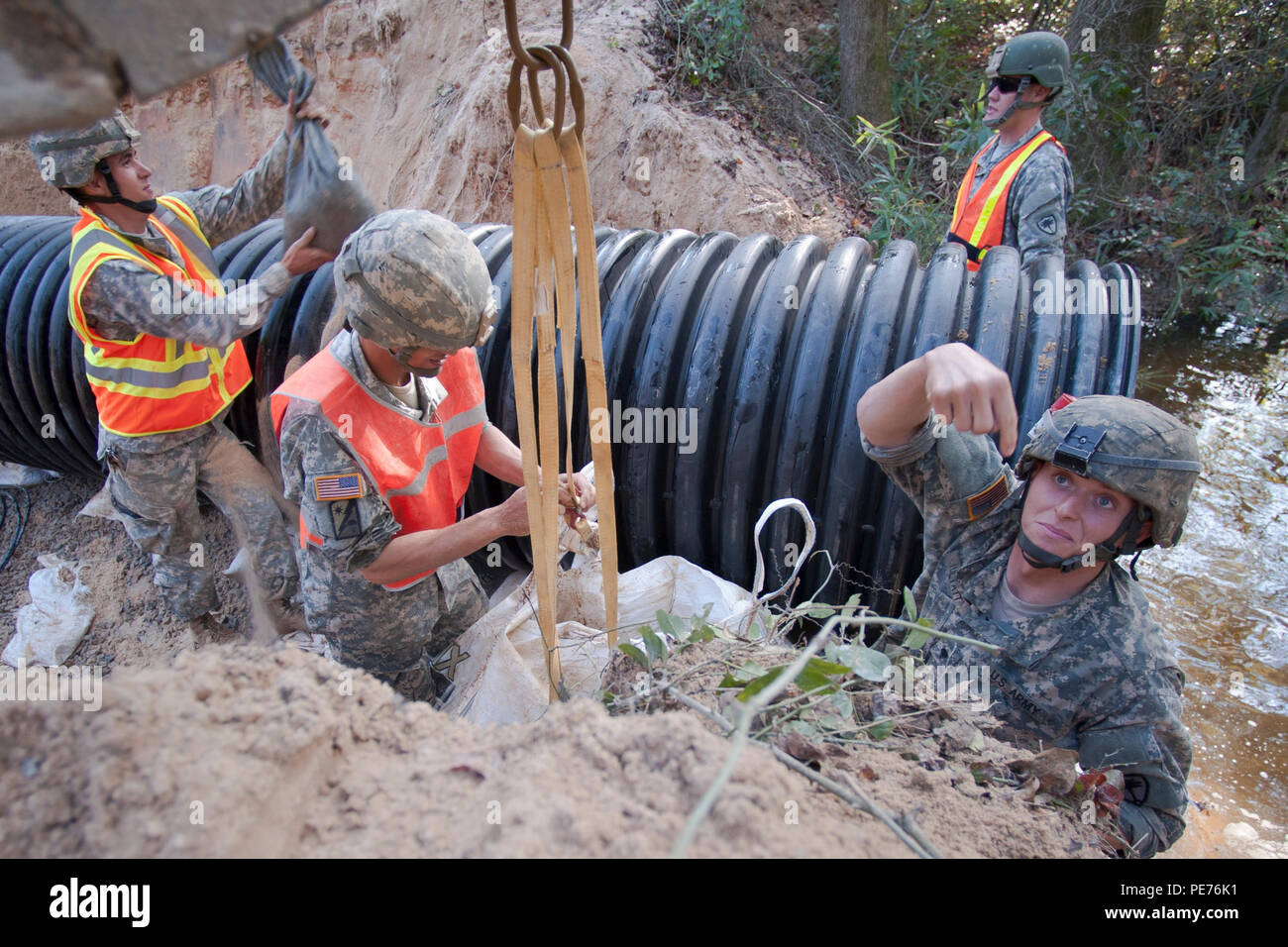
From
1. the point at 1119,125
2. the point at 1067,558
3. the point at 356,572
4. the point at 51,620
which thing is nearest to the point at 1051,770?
the point at 1067,558

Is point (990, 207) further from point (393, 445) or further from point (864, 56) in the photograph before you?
point (864, 56)

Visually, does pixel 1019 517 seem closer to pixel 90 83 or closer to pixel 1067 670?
pixel 1067 670

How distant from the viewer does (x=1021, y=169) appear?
3.53 meters

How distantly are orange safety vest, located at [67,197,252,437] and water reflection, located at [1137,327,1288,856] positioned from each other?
3973mm

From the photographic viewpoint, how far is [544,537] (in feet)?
5.27

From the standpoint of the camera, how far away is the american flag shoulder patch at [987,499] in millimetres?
1848

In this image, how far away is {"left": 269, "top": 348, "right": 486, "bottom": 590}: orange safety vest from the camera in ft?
6.38

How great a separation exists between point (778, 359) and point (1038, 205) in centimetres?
163

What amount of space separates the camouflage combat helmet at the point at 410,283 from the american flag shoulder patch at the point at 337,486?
344mm

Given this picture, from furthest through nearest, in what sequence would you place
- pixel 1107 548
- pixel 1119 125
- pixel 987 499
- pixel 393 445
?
1. pixel 1119 125
2. pixel 393 445
3. pixel 987 499
4. pixel 1107 548

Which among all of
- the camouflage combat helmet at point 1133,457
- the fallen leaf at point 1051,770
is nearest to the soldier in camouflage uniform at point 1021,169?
the camouflage combat helmet at point 1133,457

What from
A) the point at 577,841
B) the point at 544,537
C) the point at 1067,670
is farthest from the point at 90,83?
the point at 1067,670

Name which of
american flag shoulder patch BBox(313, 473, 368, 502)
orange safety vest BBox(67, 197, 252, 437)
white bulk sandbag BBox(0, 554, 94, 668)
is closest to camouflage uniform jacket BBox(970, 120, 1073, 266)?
american flag shoulder patch BBox(313, 473, 368, 502)

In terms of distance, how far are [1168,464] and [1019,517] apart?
13.6 inches
